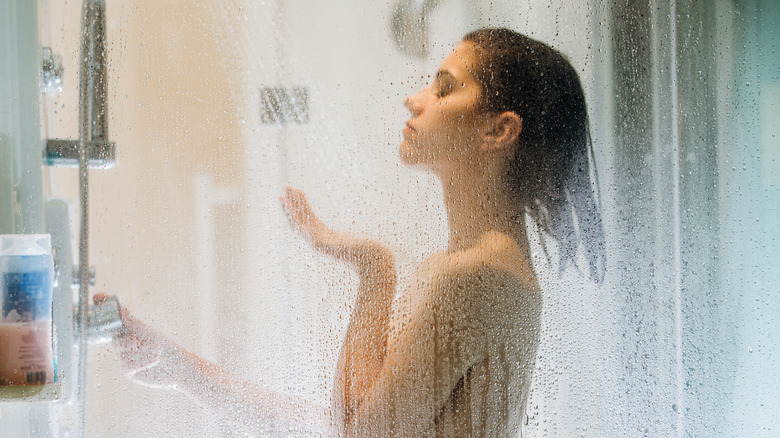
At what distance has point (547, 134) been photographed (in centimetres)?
71

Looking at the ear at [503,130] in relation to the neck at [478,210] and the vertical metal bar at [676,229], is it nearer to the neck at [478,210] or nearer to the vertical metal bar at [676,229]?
the neck at [478,210]

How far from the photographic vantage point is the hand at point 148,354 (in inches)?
29.2

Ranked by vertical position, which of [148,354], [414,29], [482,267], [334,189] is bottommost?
[148,354]

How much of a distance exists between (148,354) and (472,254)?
48cm

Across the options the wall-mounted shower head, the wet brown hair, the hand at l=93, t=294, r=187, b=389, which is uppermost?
the wall-mounted shower head

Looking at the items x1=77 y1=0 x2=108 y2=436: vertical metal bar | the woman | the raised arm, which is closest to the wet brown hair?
the woman

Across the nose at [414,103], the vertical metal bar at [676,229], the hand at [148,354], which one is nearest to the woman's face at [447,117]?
the nose at [414,103]

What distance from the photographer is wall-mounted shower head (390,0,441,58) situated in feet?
2.36

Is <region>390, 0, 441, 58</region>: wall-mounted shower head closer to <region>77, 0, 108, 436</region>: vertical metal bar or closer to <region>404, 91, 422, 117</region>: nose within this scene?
<region>404, 91, 422, 117</region>: nose

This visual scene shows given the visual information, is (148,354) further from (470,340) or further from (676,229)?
(676,229)

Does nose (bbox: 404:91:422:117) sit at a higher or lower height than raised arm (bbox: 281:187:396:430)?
higher

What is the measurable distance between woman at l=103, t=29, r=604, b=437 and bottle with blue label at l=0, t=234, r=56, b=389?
277mm

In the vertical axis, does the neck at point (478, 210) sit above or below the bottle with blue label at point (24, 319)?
A: above

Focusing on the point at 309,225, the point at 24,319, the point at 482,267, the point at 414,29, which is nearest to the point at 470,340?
the point at 482,267
